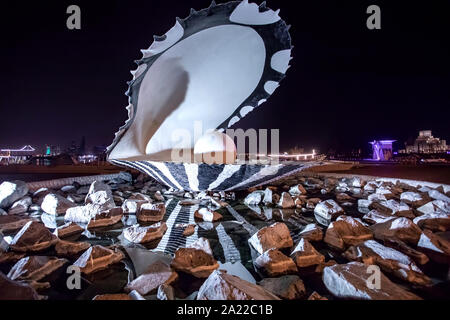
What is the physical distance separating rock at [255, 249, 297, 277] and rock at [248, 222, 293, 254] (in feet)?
0.63

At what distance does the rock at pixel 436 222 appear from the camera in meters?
1.70

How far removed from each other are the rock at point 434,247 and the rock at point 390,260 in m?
0.35

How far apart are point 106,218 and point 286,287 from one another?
1.73m

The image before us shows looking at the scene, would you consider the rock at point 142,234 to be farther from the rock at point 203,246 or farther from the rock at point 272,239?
the rock at point 272,239

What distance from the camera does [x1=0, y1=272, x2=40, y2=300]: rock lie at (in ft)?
2.55

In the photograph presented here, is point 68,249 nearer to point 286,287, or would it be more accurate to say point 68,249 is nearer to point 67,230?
point 67,230

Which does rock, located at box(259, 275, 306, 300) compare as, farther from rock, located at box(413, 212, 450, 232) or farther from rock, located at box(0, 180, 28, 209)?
rock, located at box(0, 180, 28, 209)

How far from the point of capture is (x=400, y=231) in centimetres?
151

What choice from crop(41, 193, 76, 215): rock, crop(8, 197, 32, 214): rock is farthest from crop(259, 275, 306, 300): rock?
crop(8, 197, 32, 214): rock

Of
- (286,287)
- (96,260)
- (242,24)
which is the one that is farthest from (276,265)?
(242,24)

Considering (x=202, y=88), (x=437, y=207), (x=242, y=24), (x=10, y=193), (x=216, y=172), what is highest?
(x=242, y=24)
